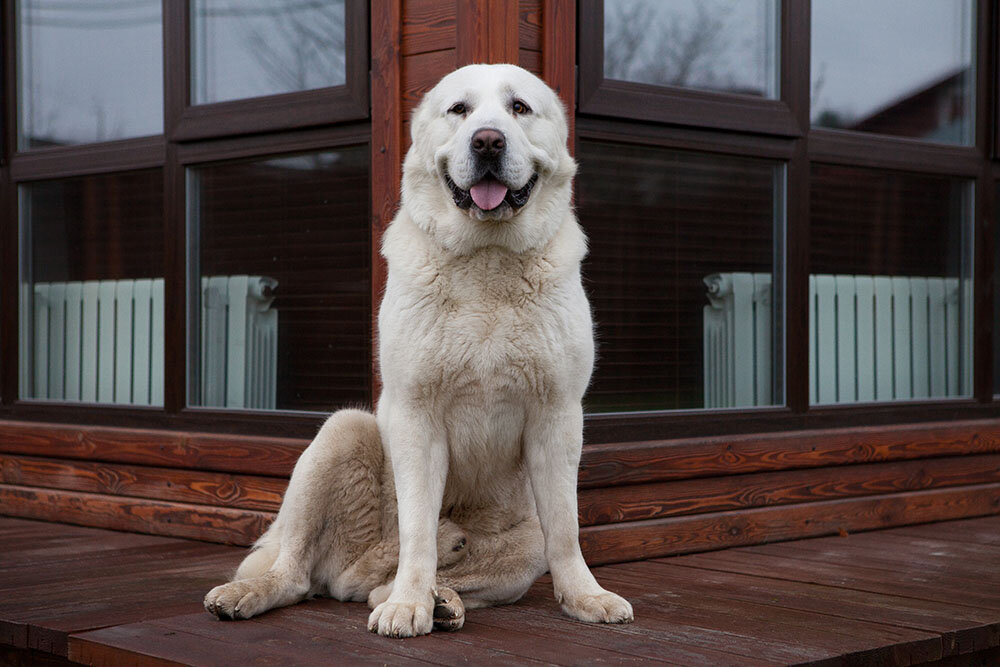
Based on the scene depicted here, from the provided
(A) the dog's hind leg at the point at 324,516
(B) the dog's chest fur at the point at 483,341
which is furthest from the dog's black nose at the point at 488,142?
(A) the dog's hind leg at the point at 324,516

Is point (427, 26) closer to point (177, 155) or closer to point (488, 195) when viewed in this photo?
point (488, 195)

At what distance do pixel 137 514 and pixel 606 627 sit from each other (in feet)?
7.84

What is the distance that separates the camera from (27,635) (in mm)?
2844

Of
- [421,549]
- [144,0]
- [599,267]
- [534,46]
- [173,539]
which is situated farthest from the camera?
[144,0]

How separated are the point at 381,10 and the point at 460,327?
4.77ft

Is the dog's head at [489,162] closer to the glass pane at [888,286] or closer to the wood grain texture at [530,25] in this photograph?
the wood grain texture at [530,25]

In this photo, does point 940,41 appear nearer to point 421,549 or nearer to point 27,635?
point 421,549

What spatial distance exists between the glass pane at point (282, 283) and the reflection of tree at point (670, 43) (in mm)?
955

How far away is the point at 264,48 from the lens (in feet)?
14.2

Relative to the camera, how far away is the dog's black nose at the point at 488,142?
2.71 meters

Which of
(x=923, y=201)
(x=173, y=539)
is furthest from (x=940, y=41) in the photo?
(x=173, y=539)

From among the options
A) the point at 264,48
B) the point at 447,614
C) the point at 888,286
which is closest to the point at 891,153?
the point at 888,286

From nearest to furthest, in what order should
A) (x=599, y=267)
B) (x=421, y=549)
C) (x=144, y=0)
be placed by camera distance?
(x=421, y=549) < (x=599, y=267) < (x=144, y=0)

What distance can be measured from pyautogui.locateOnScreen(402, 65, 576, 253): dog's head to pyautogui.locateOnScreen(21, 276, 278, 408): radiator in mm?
1563
